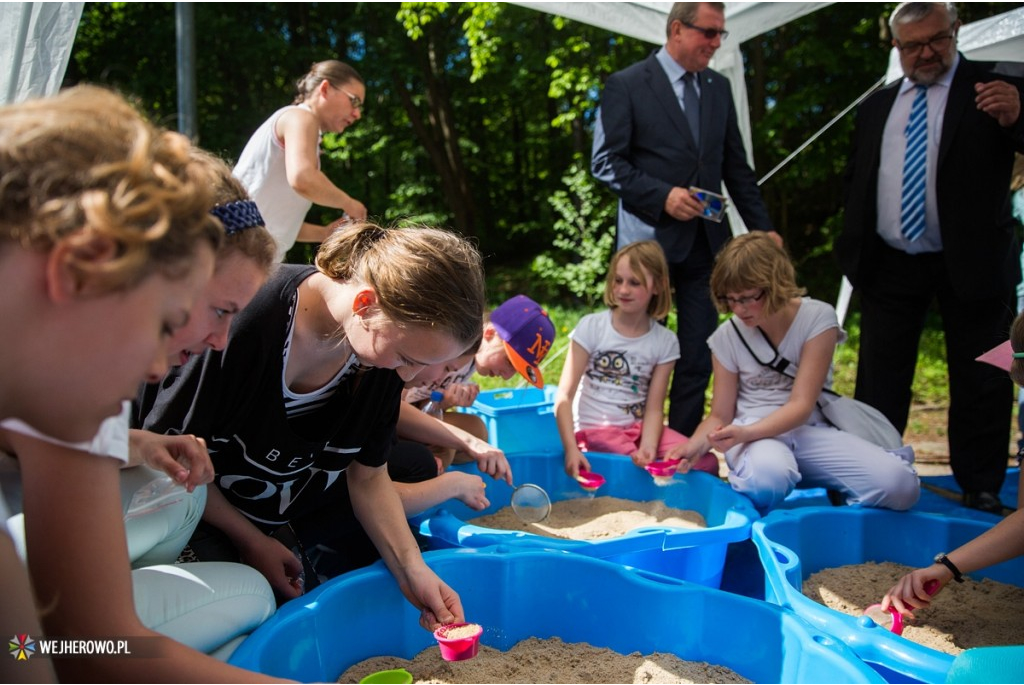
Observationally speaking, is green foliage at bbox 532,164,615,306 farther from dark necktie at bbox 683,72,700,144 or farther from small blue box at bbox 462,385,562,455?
small blue box at bbox 462,385,562,455

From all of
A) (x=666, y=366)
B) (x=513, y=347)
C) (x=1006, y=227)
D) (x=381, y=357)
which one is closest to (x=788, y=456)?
(x=666, y=366)

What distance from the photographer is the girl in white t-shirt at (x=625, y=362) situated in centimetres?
254

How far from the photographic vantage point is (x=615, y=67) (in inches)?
285

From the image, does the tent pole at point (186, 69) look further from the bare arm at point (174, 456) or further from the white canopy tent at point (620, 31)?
the bare arm at point (174, 456)

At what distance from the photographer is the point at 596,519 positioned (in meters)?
2.21

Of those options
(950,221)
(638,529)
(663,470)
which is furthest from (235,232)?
(950,221)

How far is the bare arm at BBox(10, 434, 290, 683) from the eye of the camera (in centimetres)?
80

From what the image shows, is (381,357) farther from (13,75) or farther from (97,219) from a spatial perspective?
(13,75)

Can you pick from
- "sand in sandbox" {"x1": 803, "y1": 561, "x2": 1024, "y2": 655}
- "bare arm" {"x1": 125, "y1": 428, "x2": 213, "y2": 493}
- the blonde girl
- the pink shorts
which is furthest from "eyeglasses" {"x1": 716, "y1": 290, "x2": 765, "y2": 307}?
"bare arm" {"x1": 125, "y1": 428, "x2": 213, "y2": 493}

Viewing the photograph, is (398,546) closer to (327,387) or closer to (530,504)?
(327,387)

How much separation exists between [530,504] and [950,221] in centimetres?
153

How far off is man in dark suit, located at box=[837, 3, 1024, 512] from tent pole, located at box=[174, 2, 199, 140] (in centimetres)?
327

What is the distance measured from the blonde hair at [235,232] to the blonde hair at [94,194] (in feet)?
1.00

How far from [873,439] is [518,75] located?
6.85m
